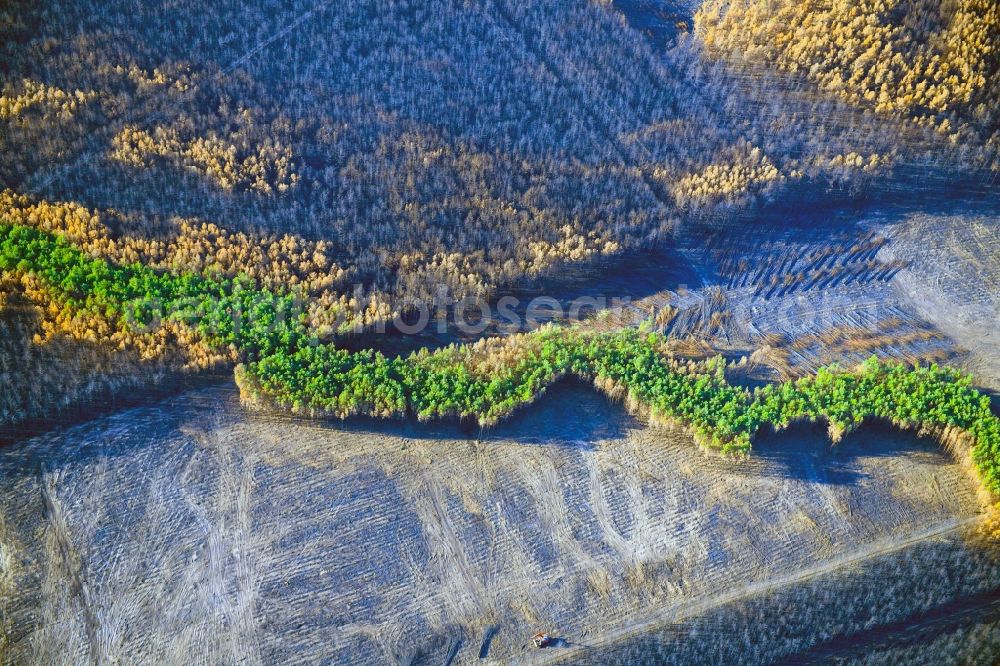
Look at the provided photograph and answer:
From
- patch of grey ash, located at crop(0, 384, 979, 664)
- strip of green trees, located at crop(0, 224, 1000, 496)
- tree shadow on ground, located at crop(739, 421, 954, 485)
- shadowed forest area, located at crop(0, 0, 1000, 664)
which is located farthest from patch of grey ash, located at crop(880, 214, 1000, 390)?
patch of grey ash, located at crop(0, 384, 979, 664)

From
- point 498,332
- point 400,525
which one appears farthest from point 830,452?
point 400,525

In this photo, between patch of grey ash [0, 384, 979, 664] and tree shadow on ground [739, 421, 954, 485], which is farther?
tree shadow on ground [739, 421, 954, 485]

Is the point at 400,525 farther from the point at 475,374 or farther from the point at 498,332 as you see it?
the point at 498,332

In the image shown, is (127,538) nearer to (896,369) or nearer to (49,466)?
(49,466)

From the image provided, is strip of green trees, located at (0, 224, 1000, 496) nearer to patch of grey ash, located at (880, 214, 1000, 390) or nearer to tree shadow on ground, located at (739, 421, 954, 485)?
tree shadow on ground, located at (739, 421, 954, 485)

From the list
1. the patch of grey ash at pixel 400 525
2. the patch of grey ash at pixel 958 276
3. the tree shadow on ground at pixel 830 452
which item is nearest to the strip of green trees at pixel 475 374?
the tree shadow on ground at pixel 830 452

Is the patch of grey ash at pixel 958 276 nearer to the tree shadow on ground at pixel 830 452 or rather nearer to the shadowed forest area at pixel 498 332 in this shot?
the shadowed forest area at pixel 498 332
